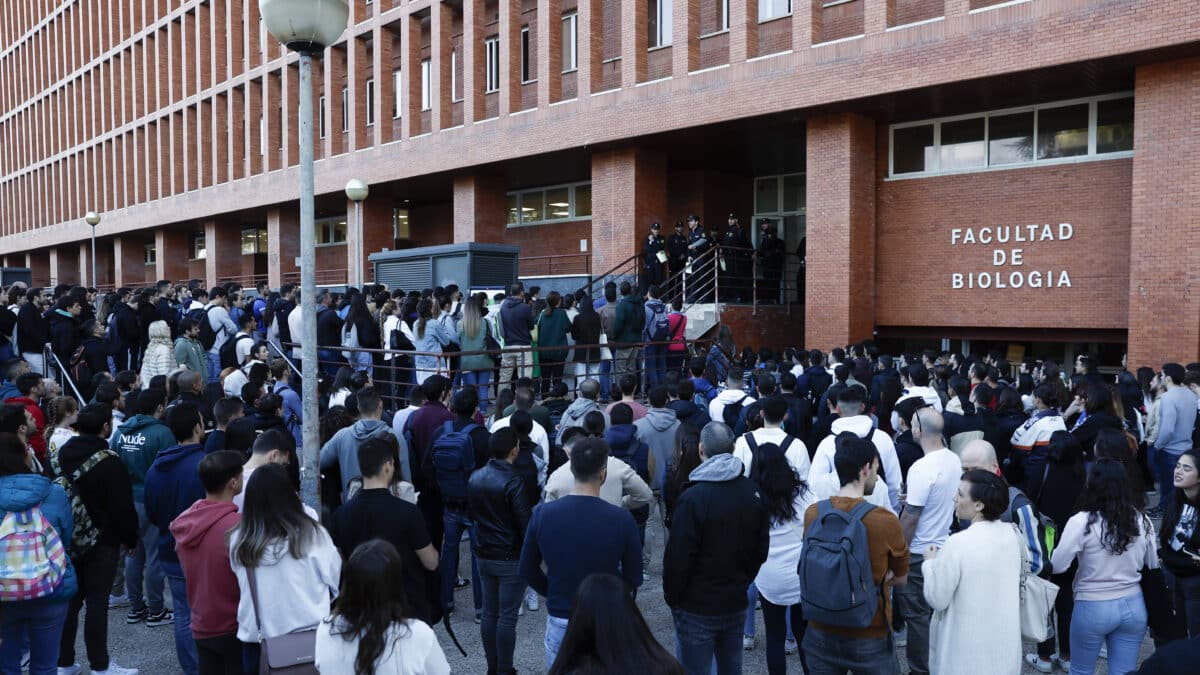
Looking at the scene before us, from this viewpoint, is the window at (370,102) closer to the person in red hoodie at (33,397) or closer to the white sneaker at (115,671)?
the person in red hoodie at (33,397)

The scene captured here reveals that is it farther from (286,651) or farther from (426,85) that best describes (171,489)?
(426,85)

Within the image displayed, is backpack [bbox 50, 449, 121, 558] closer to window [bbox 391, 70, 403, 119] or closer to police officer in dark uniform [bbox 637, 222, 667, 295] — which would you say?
police officer in dark uniform [bbox 637, 222, 667, 295]

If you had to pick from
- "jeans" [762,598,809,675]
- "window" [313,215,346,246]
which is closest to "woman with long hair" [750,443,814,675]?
"jeans" [762,598,809,675]

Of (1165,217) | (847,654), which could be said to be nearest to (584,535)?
(847,654)

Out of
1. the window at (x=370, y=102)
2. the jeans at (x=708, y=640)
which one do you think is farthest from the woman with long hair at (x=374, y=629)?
the window at (x=370, y=102)

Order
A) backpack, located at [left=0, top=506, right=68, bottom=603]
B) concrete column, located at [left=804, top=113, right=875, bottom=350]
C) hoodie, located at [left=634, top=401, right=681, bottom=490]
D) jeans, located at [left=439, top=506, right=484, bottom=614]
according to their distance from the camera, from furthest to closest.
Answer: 1. concrete column, located at [left=804, top=113, right=875, bottom=350]
2. hoodie, located at [left=634, top=401, right=681, bottom=490]
3. jeans, located at [left=439, top=506, right=484, bottom=614]
4. backpack, located at [left=0, top=506, right=68, bottom=603]

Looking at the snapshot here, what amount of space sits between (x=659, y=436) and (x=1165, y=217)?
39.1 ft

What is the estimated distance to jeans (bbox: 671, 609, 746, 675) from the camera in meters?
4.62

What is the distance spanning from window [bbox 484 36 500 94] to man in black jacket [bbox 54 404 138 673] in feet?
68.4

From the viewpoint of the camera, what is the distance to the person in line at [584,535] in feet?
14.6

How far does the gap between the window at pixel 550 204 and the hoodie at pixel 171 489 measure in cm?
2227

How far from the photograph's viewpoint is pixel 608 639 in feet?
8.70

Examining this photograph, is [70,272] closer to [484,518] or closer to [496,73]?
[496,73]

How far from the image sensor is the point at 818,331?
18.6 m
